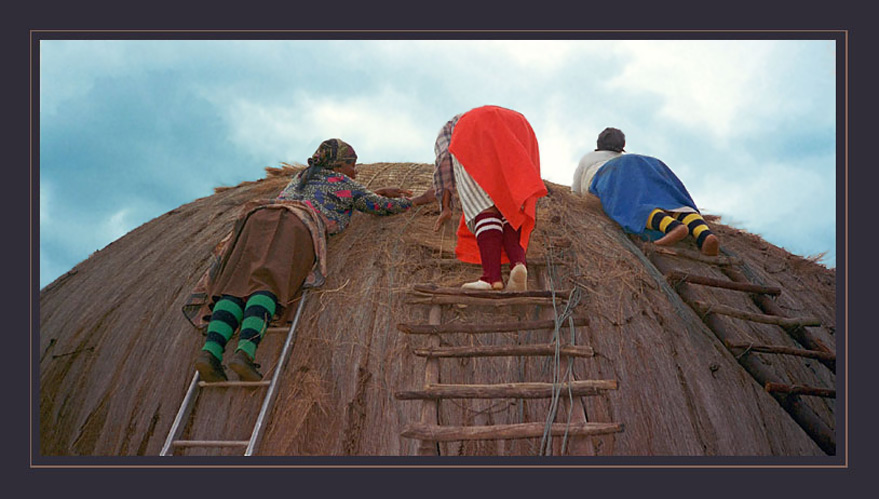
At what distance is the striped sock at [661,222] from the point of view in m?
4.21

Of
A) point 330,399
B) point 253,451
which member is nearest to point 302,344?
point 330,399

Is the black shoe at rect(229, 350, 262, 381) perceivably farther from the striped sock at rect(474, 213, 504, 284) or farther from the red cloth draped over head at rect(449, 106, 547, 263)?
the red cloth draped over head at rect(449, 106, 547, 263)

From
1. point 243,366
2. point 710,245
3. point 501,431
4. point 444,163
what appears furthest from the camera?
point 710,245

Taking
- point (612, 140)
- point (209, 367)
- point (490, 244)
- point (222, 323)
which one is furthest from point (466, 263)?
point (612, 140)

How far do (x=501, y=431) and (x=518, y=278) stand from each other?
39.0 inches

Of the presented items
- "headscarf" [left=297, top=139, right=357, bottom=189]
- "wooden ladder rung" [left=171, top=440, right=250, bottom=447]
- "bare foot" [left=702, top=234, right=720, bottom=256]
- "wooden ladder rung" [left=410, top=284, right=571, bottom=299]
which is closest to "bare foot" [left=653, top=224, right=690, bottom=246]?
"bare foot" [left=702, top=234, right=720, bottom=256]

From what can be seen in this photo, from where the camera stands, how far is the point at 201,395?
316cm

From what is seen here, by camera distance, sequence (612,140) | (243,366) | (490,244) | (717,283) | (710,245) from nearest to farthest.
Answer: (243,366), (490,244), (717,283), (710,245), (612,140)

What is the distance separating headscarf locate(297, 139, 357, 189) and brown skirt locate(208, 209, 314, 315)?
64cm

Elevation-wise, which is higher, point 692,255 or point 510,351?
point 692,255

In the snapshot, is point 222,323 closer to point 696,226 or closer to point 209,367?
point 209,367

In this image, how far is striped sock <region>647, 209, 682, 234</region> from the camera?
166 inches

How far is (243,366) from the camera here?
290 centimetres

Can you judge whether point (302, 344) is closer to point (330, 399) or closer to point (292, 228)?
point (330, 399)
